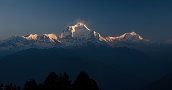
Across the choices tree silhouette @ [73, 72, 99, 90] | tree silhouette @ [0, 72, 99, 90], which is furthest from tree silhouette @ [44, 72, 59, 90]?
tree silhouette @ [73, 72, 99, 90]

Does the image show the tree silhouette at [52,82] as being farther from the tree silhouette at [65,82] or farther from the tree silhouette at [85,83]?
the tree silhouette at [85,83]

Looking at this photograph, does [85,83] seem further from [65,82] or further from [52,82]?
[52,82]

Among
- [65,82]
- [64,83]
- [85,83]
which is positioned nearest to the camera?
[85,83]

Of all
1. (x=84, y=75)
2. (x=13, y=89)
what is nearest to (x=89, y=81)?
(x=84, y=75)

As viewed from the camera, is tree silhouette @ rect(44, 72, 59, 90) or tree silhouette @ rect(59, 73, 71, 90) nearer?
tree silhouette @ rect(59, 73, 71, 90)

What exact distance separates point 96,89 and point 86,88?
842mm

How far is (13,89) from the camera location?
1641 inches

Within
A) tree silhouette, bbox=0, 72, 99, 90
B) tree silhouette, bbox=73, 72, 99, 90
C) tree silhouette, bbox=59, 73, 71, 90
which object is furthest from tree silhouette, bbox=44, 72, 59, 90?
tree silhouette, bbox=73, 72, 99, 90

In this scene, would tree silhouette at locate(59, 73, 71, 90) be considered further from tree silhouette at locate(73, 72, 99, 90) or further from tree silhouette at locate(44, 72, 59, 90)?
tree silhouette at locate(73, 72, 99, 90)

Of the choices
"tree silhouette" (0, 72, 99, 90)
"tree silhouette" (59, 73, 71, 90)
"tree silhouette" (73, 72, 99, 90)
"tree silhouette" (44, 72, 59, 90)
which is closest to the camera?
"tree silhouette" (73, 72, 99, 90)

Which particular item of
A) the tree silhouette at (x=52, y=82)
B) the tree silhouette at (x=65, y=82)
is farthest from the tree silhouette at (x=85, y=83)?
the tree silhouette at (x=52, y=82)

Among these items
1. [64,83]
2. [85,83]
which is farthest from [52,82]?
[85,83]

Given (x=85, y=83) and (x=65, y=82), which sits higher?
(x=65, y=82)

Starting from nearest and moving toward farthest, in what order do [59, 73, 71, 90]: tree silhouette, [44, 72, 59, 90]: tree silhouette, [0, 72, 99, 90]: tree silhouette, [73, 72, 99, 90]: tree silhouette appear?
1. [73, 72, 99, 90]: tree silhouette
2. [0, 72, 99, 90]: tree silhouette
3. [59, 73, 71, 90]: tree silhouette
4. [44, 72, 59, 90]: tree silhouette
